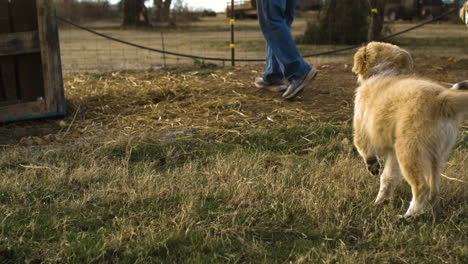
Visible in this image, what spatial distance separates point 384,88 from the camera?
352 cm

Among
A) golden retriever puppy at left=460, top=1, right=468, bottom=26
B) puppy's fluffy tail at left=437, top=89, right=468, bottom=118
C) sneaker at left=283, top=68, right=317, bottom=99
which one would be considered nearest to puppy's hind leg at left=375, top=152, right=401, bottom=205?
puppy's fluffy tail at left=437, top=89, right=468, bottom=118

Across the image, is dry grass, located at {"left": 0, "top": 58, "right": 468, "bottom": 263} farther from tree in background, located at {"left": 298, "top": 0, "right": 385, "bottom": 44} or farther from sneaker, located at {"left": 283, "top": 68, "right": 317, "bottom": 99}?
tree in background, located at {"left": 298, "top": 0, "right": 385, "bottom": 44}

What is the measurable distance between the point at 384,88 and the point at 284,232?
1233 millimetres

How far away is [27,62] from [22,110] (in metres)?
0.64

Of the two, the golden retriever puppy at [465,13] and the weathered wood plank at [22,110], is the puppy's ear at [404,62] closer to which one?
the golden retriever puppy at [465,13]

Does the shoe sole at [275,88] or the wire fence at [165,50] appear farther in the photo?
the wire fence at [165,50]

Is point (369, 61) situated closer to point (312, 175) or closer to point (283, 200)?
point (312, 175)

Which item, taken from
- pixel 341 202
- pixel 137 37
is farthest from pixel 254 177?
pixel 137 37

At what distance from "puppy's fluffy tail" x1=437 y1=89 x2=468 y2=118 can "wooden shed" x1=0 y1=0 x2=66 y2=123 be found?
432 cm

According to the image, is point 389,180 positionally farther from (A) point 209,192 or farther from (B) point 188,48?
(B) point 188,48

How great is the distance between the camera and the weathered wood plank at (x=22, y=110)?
5652 mm

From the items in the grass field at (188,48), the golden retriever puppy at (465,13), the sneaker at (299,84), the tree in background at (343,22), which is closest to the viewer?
the golden retriever puppy at (465,13)

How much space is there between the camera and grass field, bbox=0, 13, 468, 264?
2900 mm

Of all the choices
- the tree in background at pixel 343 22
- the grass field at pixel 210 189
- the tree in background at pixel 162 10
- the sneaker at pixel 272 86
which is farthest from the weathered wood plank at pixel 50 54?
the tree in background at pixel 162 10
